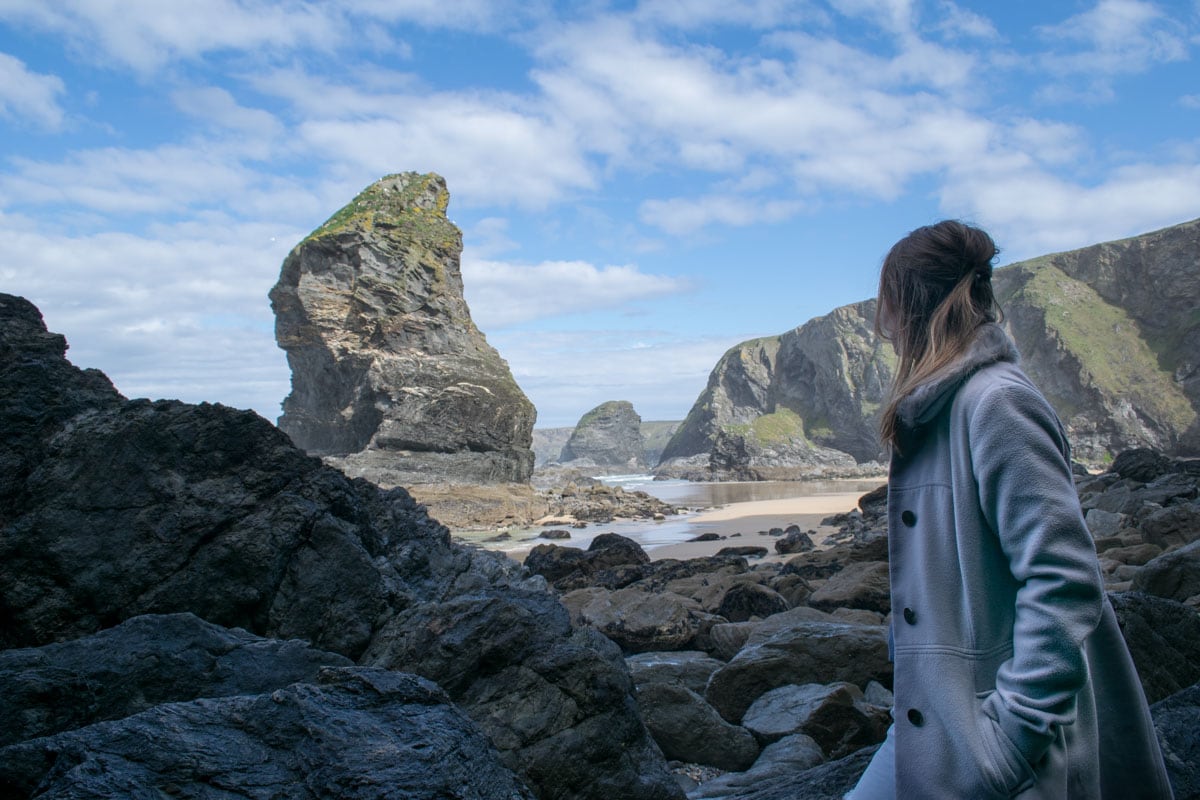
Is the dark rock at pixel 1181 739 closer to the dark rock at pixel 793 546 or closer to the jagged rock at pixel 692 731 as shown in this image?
the jagged rock at pixel 692 731

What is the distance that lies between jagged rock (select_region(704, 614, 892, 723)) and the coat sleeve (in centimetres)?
423

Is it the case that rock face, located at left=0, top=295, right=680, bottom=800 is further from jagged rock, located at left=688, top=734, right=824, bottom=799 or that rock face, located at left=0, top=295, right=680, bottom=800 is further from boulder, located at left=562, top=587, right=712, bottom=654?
boulder, located at left=562, top=587, right=712, bottom=654

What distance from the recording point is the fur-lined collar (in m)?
1.86

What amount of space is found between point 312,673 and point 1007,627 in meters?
2.79

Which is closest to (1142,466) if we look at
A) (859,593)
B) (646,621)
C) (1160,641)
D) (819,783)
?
(859,593)

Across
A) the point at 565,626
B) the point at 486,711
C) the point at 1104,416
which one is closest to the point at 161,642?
the point at 486,711

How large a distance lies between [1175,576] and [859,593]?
9.88 feet

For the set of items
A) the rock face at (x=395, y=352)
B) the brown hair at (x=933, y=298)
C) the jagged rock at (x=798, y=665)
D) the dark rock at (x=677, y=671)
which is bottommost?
the dark rock at (x=677, y=671)

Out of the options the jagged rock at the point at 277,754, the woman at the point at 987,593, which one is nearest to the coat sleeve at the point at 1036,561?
the woman at the point at 987,593

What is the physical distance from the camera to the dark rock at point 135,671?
8.60 ft

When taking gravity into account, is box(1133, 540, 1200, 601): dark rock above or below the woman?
below

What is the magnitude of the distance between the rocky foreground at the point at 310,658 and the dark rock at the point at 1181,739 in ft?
0.03

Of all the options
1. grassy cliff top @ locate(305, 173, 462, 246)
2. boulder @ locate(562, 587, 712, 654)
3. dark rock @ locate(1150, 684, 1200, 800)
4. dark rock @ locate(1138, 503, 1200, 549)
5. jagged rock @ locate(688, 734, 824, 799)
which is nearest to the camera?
dark rock @ locate(1150, 684, 1200, 800)

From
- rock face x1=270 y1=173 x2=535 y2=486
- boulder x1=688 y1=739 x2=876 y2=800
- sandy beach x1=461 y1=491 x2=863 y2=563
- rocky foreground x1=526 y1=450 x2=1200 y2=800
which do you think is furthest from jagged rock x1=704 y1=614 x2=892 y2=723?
rock face x1=270 y1=173 x2=535 y2=486
